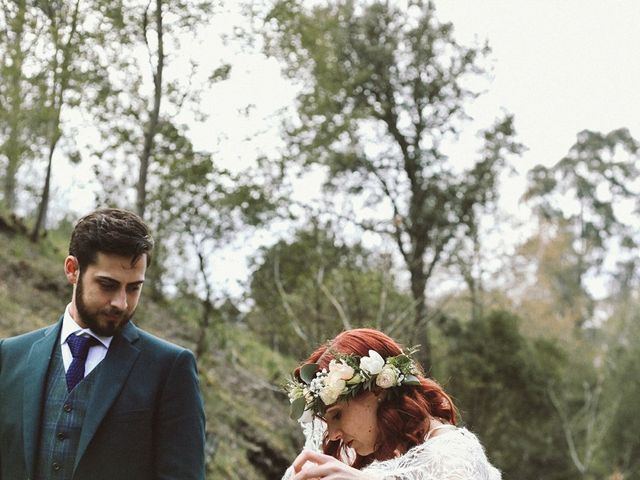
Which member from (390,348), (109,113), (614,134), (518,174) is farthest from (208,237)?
(614,134)

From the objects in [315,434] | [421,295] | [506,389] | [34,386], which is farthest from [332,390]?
[506,389]

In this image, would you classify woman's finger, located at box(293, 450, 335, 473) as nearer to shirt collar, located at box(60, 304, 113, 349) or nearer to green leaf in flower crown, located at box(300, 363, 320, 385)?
green leaf in flower crown, located at box(300, 363, 320, 385)

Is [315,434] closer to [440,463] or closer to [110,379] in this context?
[440,463]

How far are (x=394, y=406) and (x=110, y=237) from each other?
1163mm

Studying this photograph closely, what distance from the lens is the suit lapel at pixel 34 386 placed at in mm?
2756

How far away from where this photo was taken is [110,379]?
2.87 meters

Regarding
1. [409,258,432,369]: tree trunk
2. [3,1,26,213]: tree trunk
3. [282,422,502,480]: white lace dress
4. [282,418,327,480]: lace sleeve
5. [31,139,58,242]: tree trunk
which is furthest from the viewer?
Answer: [409,258,432,369]: tree trunk

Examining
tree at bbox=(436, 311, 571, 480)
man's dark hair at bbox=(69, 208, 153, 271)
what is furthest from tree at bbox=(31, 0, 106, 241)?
tree at bbox=(436, 311, 571, 480)

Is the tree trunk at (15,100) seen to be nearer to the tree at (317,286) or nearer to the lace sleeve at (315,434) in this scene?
the tree at (317,286)

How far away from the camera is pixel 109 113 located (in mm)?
10617

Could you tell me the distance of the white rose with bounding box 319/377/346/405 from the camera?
2.88m

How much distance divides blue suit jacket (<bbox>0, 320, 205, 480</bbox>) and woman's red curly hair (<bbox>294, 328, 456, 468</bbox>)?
47cm

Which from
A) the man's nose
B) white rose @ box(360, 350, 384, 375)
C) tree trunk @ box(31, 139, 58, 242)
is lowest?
white rose @ box(360, 350, 384, 375)

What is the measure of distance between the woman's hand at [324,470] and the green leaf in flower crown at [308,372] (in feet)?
1.18
